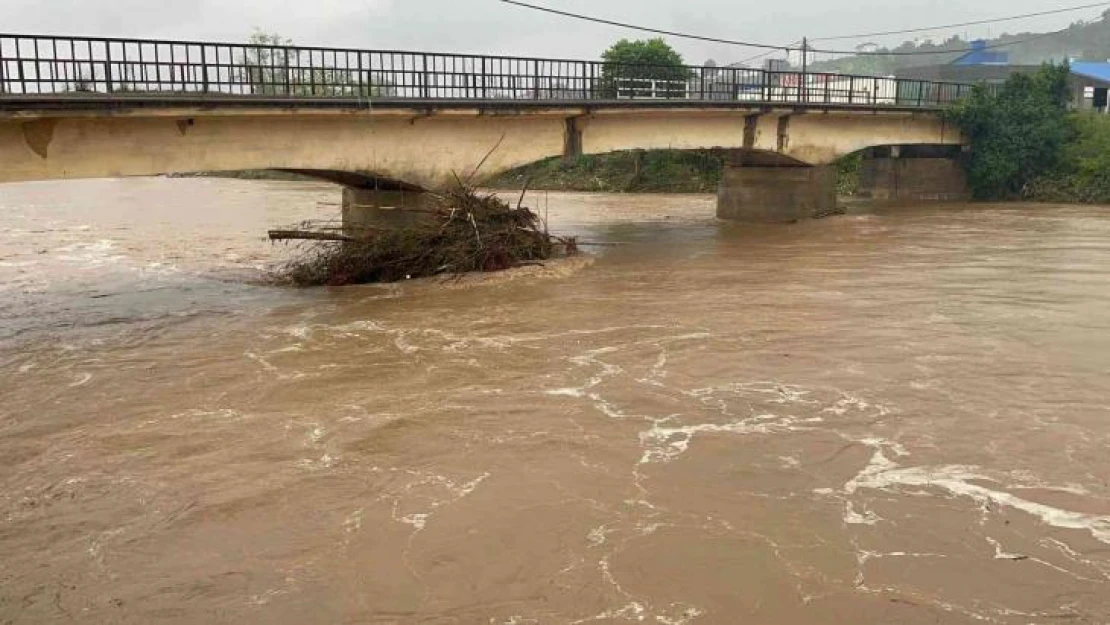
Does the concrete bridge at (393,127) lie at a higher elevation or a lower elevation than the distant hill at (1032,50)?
lower

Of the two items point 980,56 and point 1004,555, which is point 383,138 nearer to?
point 1004,555

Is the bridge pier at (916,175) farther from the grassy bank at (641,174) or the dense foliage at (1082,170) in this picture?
the dense foliage at (1082,170)

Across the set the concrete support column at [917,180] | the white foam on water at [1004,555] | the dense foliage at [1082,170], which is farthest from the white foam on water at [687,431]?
the concrete support column at [917,180]

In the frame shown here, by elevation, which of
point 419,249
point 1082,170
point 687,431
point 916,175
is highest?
point 1082,170

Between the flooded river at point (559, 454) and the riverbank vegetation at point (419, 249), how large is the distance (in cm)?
112

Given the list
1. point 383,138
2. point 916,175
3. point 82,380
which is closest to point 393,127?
point 383,138

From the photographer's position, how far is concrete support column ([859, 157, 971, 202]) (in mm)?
41219

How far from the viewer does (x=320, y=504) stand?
25.1 ft

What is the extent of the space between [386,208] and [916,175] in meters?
27.8

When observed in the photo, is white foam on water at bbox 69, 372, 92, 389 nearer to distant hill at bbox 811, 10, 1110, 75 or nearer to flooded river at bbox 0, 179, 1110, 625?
flooded river at bbox 0, 179, 1110, 625

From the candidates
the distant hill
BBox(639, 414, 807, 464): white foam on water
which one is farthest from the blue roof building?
the distant hill

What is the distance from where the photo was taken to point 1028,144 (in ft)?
128

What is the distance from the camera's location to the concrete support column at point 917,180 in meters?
41.2

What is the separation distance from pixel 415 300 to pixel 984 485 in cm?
1129
